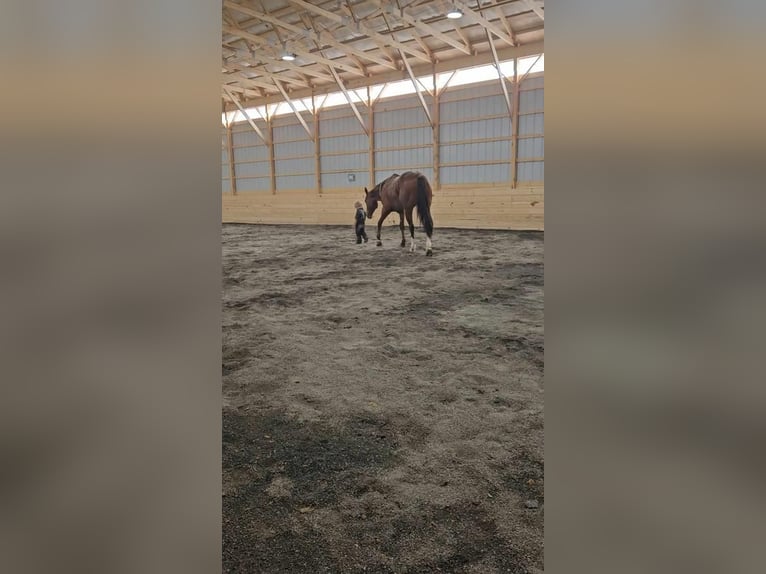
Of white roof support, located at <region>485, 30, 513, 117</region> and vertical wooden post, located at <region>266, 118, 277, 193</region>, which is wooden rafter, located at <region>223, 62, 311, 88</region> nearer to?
vertical wooden post, located at <region>266, 118, 277, 193</region>

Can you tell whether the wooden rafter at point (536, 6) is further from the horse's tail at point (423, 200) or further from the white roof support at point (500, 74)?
the horse's tail at point (423, 200)

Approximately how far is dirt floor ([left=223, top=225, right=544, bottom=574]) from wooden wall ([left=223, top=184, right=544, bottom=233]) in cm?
803

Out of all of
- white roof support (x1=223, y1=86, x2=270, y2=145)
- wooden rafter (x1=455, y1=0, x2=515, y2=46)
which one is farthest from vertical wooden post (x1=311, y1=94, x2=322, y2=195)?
wooden rafter (x1=455, y1=0, x2=515, y2=46)

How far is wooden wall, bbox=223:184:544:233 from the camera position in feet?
39.3

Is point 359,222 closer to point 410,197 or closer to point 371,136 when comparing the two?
point 410,197

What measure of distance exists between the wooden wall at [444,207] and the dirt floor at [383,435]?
8027mm

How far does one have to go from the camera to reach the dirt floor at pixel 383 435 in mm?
1342

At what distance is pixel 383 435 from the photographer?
198 centimetres

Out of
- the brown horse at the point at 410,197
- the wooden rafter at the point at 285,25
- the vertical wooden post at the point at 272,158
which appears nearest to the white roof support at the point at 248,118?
the vertical wooden post at the point at 272,158
